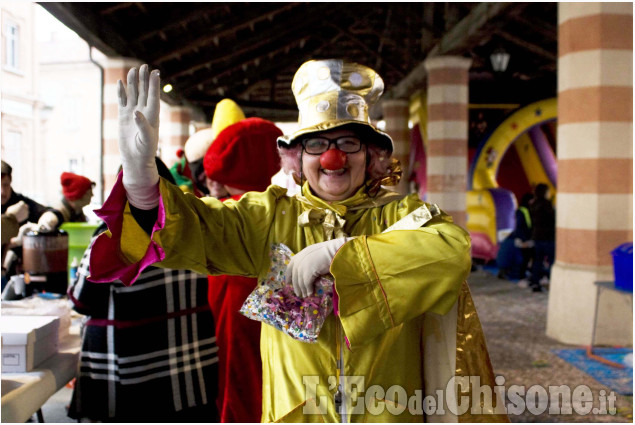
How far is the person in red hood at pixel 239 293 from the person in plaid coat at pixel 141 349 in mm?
173

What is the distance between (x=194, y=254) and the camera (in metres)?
1.37

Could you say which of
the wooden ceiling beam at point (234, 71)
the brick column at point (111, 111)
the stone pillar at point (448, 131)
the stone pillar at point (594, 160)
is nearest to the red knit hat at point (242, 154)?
the stone pillar at point (594, 160)

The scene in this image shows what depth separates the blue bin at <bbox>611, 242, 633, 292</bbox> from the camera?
4.05m

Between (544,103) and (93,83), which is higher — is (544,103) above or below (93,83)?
below

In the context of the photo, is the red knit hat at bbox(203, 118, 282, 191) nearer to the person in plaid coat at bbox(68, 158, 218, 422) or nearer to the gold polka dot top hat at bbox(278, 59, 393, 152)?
the person in plaid coat at bbox(68, 158, 218, 422)

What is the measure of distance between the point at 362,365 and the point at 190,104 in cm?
1196

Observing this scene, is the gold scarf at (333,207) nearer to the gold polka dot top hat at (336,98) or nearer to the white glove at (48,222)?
the gold polka dot top hat at (336,98)

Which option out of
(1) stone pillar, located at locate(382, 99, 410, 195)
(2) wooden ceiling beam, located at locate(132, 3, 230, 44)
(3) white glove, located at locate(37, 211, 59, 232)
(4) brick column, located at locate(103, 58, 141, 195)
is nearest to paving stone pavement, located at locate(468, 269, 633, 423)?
(3) white glove, located at locate(37, 211, 59, 232)

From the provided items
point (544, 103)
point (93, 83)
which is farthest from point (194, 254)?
point (93, 83)

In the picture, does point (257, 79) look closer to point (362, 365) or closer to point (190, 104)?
point (190, 104)

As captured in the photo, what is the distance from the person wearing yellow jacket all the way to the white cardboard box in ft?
2.84

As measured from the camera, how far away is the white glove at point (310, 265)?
1.28 m

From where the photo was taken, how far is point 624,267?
413cm

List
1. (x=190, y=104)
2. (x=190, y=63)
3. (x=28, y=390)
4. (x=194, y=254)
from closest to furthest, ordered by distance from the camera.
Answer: (x=194, y=254) < (x=28, y=390) < (x=190, y=63) < (x=190, y=104)
